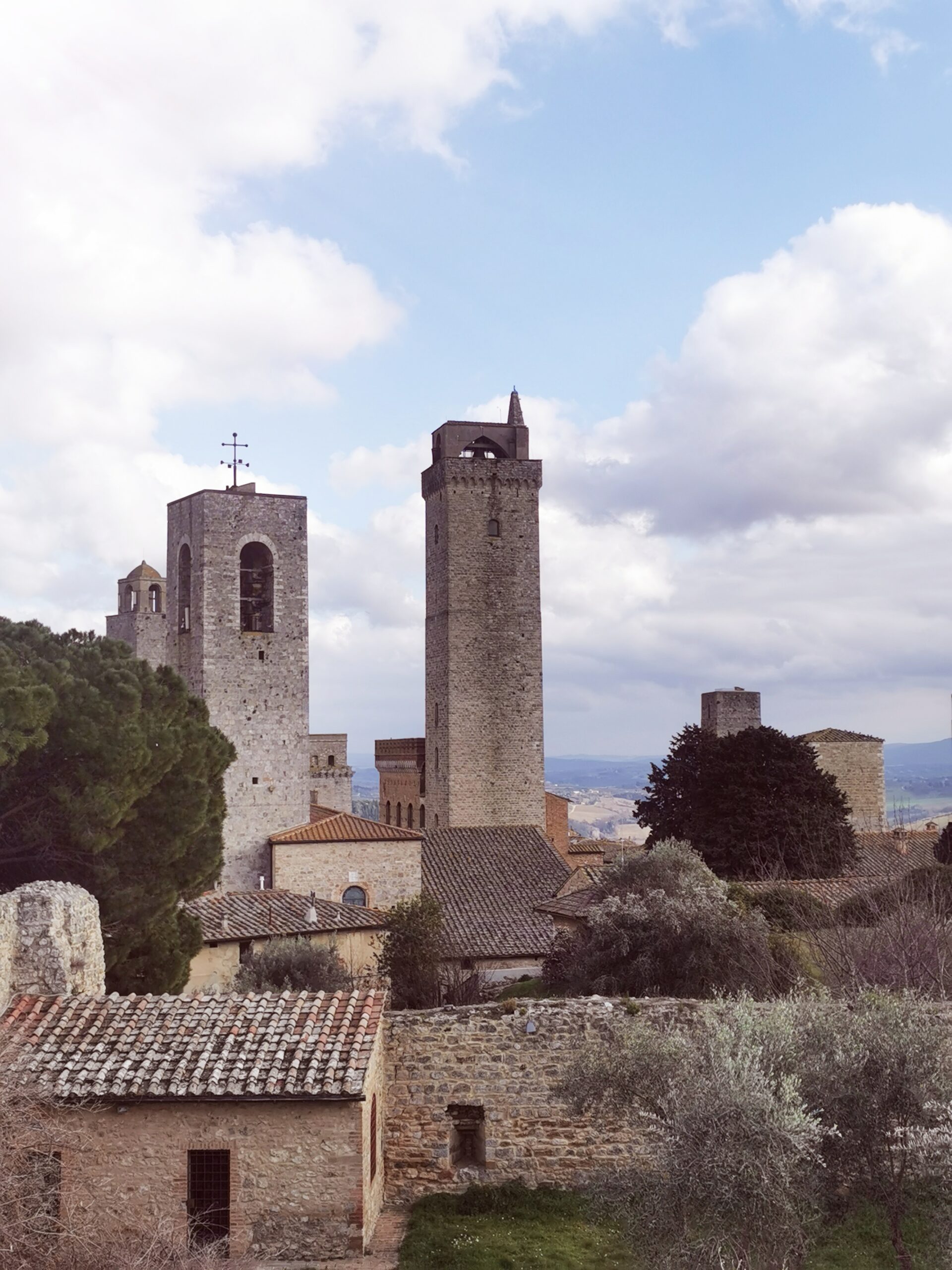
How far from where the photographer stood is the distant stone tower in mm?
47719

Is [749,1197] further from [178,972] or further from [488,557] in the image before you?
[488,557]

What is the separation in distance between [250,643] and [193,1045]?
75.5 ft

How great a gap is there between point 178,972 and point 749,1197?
41.5 feet

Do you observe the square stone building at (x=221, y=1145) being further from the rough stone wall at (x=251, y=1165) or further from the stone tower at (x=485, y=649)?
the stone tower at (x=485, y=649)

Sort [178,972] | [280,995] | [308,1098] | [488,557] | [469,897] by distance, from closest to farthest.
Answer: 1. [308,1098]
2. [280,995]
3. [178,972]
4. [469,897]
5. [488,557]

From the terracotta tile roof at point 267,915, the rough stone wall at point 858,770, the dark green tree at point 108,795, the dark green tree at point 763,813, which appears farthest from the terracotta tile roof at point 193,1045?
the rough stone wall at point 858,770

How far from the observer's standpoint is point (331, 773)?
46.2 metres

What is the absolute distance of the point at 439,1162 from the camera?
12359 mm

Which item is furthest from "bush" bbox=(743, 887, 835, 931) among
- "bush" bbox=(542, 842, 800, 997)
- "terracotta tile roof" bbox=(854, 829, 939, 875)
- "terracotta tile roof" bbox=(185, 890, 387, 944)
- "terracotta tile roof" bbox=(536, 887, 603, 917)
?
"terracotta tile roof" bbox=(185, 890, 387, 944)

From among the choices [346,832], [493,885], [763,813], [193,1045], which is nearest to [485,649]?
[493,885]

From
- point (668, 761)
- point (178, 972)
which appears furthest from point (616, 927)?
point (668, 761)

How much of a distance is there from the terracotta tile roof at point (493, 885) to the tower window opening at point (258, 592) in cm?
807

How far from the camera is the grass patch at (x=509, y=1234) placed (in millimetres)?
10703

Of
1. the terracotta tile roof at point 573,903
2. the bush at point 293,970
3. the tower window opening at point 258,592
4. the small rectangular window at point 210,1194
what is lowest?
the small rectangular window at point 210,1194
